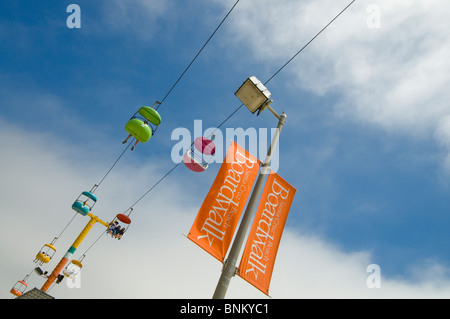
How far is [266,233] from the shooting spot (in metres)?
5.97

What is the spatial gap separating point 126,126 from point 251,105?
6280 mm

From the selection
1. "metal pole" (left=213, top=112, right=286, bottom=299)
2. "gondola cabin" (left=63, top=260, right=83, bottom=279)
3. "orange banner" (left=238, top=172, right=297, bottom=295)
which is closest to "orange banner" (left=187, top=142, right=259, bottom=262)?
"metal pole" (left=213, top=112, right=286, bottom=299)

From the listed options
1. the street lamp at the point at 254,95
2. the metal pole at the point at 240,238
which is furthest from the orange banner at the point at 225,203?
the street lamp at the point at 254,95

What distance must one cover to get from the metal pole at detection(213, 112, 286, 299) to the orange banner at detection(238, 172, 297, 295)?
10.4 inches

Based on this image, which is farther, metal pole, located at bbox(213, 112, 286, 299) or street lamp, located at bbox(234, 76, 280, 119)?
street lamp, located at bbox(234, 76, 280, 119)

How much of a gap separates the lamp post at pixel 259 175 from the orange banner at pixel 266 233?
28 centimetres

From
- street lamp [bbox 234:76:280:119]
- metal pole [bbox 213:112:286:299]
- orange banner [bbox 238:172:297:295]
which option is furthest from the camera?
street lamp [bbox 234:76:280:119]

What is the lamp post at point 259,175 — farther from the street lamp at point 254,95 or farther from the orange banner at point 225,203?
the orange banner at point 225,203

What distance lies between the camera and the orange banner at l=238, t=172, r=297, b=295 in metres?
5.52

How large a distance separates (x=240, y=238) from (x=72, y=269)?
848 inches

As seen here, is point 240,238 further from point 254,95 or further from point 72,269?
point 72,269

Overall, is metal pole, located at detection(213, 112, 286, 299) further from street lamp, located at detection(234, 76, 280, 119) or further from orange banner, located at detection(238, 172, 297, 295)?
street lamp, located at detection(234, 76, 280, 119)

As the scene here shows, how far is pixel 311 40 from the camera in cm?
641
